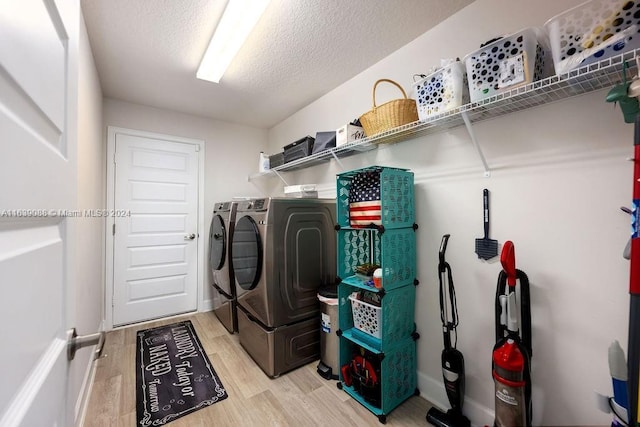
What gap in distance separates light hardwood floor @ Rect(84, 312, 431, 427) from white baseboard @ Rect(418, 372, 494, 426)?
64mm

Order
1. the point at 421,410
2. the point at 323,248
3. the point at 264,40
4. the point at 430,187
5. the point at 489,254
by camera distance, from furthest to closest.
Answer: the point at 323,248 < the point at 264,40 < the point at 430,187 < the point at 421,410 < the point at 489,254

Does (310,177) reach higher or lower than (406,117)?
lower

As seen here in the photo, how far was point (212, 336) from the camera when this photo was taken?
259 cm

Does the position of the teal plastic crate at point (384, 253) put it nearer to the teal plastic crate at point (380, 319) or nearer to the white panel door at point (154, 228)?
the teal plastic crate at point (380, 319)

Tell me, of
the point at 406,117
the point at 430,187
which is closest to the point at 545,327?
the point at 430,187

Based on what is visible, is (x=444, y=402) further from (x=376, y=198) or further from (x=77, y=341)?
(x=77, y=341)

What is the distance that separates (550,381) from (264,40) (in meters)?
2.59

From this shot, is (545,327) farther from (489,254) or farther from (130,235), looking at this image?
(130,235)

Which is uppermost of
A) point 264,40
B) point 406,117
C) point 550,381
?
point 264,40

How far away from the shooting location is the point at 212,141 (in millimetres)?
3373

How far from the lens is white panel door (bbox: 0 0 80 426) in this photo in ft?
1.15

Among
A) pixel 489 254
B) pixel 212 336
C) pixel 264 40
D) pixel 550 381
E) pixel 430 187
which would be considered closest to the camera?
pixel 550 381

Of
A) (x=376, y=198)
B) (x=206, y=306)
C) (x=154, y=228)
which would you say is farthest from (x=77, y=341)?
(x=206, y=306)

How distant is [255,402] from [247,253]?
103 cm
